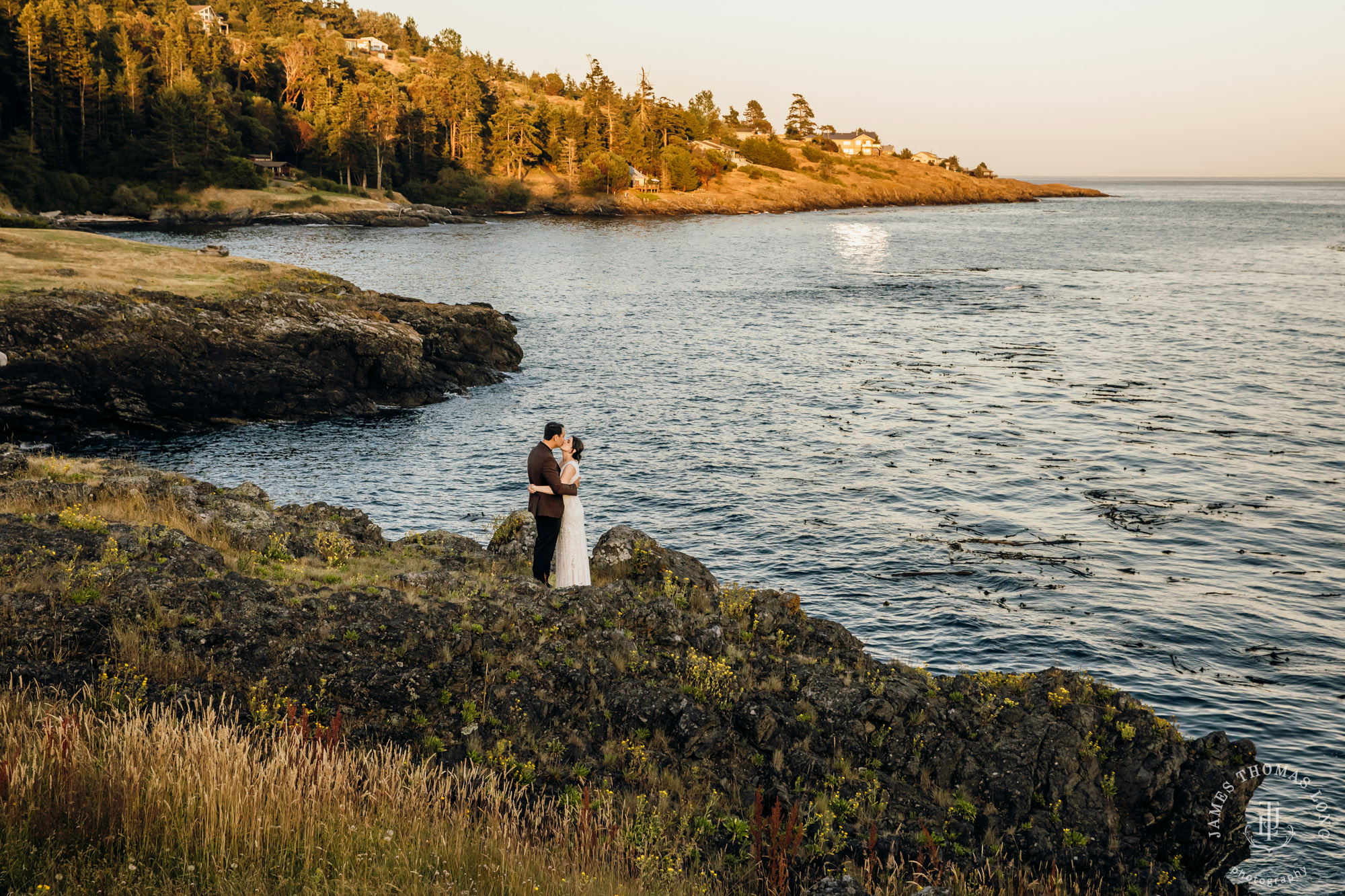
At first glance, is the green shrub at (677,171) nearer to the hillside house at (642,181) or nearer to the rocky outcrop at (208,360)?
the hillside house at (642,181)

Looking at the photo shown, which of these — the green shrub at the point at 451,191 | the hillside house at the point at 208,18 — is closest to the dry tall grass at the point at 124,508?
the green shrub at the point at 451,191

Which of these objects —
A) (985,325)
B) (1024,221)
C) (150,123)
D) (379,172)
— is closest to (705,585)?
(985,325)

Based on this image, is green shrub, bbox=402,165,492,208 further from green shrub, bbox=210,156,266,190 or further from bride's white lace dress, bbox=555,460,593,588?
bride's white lace dress, bbox=555,460,593,588

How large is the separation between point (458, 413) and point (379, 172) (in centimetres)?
12035

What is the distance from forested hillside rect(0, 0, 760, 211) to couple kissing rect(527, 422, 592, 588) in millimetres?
107350

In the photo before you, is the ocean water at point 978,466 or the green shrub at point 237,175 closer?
the ocean water at point 978,466

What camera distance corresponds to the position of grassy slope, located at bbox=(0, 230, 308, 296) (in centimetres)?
3556

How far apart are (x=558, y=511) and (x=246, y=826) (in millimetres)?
9616

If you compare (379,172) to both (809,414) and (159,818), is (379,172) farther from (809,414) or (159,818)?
(159,818)

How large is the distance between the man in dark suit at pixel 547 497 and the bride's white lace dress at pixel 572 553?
146 millimetres

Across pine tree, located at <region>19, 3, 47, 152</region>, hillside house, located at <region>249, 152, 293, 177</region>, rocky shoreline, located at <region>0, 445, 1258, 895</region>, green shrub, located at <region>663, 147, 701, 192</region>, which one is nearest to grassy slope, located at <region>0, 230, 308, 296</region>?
rocky shoreline, located at <region>0, 445, 1258, 895</region>

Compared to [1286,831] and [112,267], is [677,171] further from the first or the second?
[1286,831]

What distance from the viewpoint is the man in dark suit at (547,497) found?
51.4ft

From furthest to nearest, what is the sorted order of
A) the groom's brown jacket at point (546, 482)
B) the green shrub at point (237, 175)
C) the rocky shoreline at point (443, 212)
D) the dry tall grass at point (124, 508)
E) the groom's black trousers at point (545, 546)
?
the green shrub at point (237, 175) → the rocky shoreline at point (443, 212) → the groom's black trousers at point (545, 546) → the groom's brown jacket at point (546, 482) → the dry tall grass at point (124, 508)
